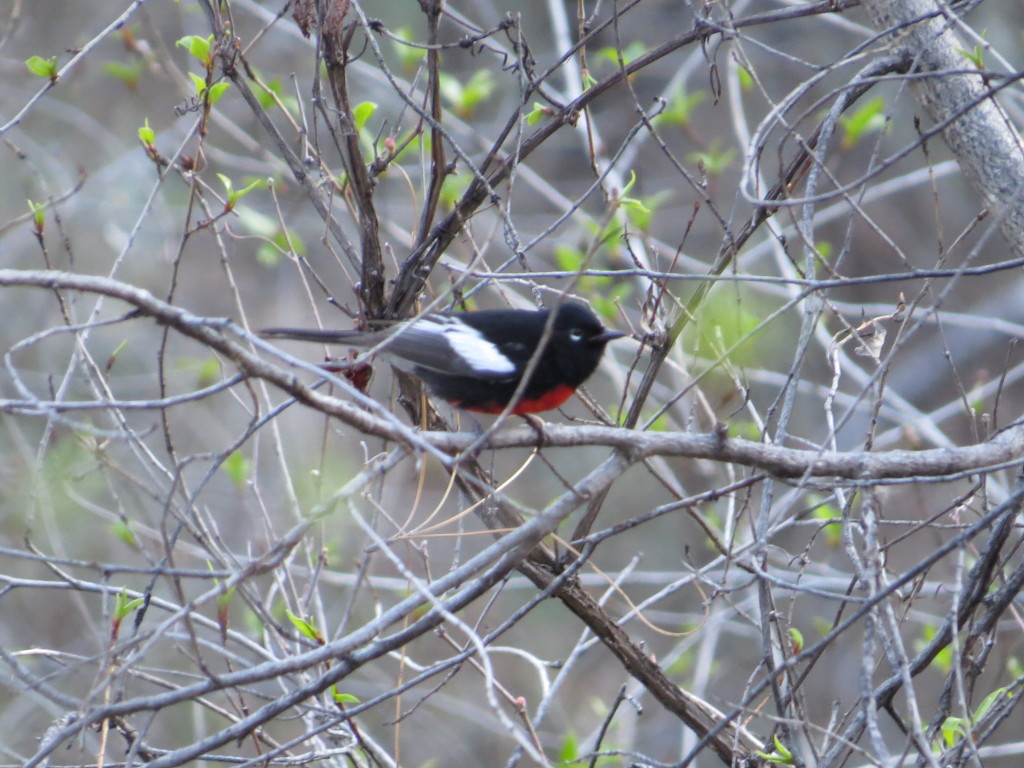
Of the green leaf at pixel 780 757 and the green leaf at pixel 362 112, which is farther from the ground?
the green leaf at pixel 362 112

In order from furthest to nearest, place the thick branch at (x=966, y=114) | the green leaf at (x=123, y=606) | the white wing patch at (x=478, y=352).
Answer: the white wing patch at (x=478, y=352)
the thick branch at (x=966, y=114)
the green leaf at (x=123, y=606)

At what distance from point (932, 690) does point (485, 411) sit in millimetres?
6834

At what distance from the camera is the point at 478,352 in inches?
133

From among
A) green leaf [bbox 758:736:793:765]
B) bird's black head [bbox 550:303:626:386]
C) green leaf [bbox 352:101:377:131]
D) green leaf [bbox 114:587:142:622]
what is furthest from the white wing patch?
green leaf [bbox 758:736:793:765]

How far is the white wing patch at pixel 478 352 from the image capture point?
3.33m

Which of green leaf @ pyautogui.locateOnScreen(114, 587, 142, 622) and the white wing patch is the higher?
the white wing patch

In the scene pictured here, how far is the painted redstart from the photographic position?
3.22 m

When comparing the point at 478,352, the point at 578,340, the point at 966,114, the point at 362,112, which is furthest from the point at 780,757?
the point at 362,112

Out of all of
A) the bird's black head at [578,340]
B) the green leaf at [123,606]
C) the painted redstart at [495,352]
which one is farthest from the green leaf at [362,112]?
the green leaf at [123,606]

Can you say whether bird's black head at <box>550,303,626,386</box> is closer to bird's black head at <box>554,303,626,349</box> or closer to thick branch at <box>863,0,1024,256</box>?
bird's black head at <box>554,303,626,349</box>

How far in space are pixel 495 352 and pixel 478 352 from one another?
0.20 feet

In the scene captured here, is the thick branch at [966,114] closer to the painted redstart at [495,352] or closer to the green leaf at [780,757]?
the painted redstart at [495,352]

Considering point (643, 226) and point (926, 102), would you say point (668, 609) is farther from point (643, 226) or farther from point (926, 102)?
point (926, 102)

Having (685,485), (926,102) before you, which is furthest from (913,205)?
(926,102)
